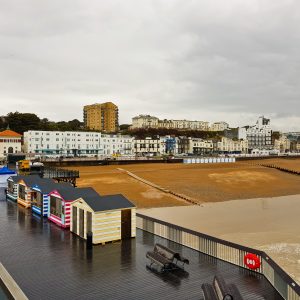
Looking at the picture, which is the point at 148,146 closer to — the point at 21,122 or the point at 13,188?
the point at 21,122

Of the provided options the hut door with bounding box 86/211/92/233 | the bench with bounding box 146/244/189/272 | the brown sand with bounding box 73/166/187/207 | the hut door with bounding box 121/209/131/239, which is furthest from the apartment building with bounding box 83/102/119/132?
the bench with bounding box 146/244/189/272

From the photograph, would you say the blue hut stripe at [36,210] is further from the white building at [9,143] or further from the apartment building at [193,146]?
the apartment building at [193,146]

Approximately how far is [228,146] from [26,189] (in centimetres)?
13390

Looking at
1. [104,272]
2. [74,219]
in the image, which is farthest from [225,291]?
[74,219]

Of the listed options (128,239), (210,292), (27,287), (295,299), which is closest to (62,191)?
(128,239)

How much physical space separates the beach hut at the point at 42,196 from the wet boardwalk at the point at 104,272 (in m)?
3.59

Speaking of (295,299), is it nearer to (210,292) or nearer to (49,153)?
(210,292)

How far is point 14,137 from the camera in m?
83.5

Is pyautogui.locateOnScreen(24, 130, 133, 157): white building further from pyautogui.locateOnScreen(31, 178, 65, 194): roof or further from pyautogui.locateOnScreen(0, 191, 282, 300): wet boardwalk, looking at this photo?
pyautogui.locateOnScreen(0, 191, 282, 300): wet boardwalk

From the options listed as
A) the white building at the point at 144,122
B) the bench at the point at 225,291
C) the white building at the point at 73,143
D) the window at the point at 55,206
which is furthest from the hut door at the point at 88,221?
the white building at the point at 144,122

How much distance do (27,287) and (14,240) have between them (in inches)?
202

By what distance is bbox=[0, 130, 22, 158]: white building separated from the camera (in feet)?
266

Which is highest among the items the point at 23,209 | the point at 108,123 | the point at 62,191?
the point at 108,123

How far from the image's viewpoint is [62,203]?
1562 cm
